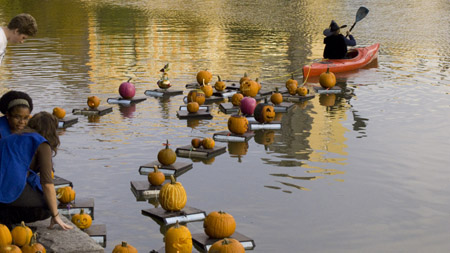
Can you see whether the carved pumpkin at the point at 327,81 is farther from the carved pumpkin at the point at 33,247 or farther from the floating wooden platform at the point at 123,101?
the carved pumpkin at the point at 33,247

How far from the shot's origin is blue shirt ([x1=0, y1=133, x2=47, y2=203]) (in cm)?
814

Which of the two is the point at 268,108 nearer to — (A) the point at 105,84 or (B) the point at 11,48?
(A) the point at 105,84

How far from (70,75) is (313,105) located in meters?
8.03

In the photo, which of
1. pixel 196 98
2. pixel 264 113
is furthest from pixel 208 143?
pixel 196 98

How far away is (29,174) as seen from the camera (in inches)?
329

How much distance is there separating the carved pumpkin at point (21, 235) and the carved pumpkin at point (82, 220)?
4.09 feet

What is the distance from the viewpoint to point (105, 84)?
20.8m

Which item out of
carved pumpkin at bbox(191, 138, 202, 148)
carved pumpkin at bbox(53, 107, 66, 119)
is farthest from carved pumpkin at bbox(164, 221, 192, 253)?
carved pumpkin at bbox(53, 107, 66, 119)

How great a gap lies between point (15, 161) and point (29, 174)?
29 cm

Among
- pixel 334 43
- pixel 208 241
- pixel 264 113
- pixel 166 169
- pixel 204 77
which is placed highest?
pixel 334 43

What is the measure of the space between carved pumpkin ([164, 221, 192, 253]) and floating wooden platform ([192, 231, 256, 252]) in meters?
0.48

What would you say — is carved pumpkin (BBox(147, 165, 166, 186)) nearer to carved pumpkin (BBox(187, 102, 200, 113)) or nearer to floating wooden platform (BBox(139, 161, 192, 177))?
floating wooden platform (BBox(139, 161, 192, 177))

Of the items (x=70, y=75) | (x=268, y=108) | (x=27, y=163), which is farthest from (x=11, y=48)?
(x=27, y=163)

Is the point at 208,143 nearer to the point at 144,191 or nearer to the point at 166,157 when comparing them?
the point at 166,157
